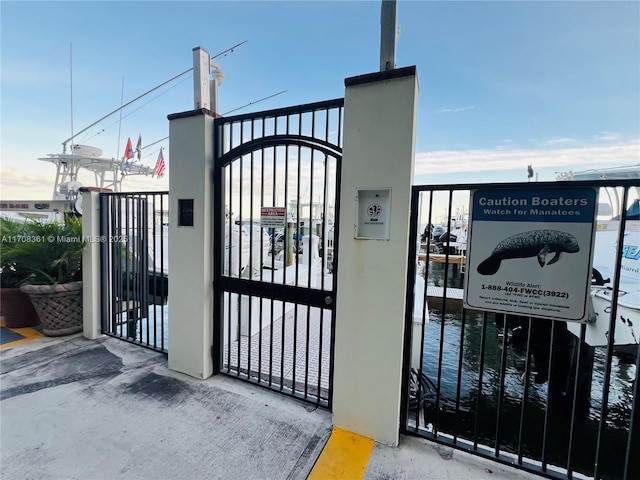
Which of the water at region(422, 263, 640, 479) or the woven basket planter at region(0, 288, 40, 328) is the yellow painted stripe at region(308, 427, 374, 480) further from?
the woven basket planter at region(0, 288, 40, 328)

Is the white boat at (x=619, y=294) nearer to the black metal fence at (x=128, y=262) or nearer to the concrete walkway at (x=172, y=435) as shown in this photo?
the concrete walkway at (x=172, y=435)

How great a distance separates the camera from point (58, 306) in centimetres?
346

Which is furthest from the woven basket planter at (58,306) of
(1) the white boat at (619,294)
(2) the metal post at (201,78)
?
(1) the white boat at (619,294)

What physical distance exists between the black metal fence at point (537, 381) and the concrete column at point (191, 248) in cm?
176

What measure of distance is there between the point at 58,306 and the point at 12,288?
2.60 ft

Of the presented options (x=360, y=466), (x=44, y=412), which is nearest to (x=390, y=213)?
(x=360, y=466)

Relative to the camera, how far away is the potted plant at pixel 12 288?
3623 mm

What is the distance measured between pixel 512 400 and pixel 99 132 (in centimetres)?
1560

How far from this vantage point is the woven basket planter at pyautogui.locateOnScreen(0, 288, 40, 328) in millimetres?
3633

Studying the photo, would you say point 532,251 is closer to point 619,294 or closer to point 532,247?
point 532,247

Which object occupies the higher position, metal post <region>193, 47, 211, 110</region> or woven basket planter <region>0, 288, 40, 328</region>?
metal post <region>193, 47, 211, 110</region>

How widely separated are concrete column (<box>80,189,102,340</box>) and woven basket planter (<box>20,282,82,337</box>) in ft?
0.60

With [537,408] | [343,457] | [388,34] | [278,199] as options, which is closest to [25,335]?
[278,199]

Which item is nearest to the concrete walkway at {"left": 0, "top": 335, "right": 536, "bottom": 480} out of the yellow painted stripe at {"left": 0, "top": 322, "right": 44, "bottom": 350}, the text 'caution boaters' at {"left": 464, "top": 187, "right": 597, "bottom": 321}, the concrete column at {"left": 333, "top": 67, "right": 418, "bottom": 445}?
the concrete column at {"left": 333, "top": 67, "right": 418, "bottom": 445}
